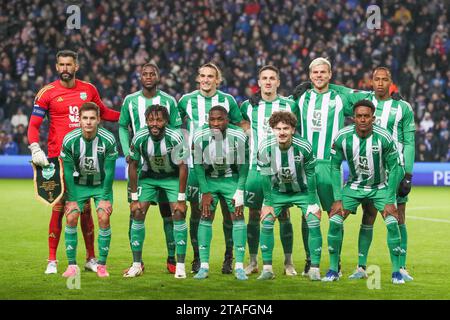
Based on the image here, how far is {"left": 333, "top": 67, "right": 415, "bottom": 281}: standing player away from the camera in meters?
9.50

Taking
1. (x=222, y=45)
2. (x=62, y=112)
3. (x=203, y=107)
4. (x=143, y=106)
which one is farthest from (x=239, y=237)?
(x=222, y=45)

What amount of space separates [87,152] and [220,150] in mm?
1355

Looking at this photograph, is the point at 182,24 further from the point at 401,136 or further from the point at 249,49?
the point at 401,136

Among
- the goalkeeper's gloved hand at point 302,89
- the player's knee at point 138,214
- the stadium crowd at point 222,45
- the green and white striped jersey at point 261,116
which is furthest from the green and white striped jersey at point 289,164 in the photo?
the stadium crowd at point 222,45

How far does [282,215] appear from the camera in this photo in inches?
385

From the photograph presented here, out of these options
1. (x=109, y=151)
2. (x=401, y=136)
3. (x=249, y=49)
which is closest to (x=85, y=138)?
(x=109, y=151)

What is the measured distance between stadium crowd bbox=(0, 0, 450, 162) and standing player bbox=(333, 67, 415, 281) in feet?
46.3

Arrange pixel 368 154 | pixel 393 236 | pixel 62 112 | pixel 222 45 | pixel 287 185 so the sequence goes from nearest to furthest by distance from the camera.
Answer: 1. pixel 393 236
2. pixel 368 154
3. pixel 287 185
4. pixel 62 112
5. pixel 222 45

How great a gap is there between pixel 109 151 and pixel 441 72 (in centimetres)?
1751

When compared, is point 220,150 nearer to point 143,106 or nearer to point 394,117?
point 143,106

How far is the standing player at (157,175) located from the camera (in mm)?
9430

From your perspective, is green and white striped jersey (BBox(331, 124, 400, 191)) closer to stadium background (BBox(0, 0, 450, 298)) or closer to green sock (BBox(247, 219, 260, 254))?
green sock (BBox(247, 219, 260, 254))

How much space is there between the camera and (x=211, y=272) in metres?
9.83

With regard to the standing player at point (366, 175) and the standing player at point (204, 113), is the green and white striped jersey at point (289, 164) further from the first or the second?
the standing player at point (204, 113)
